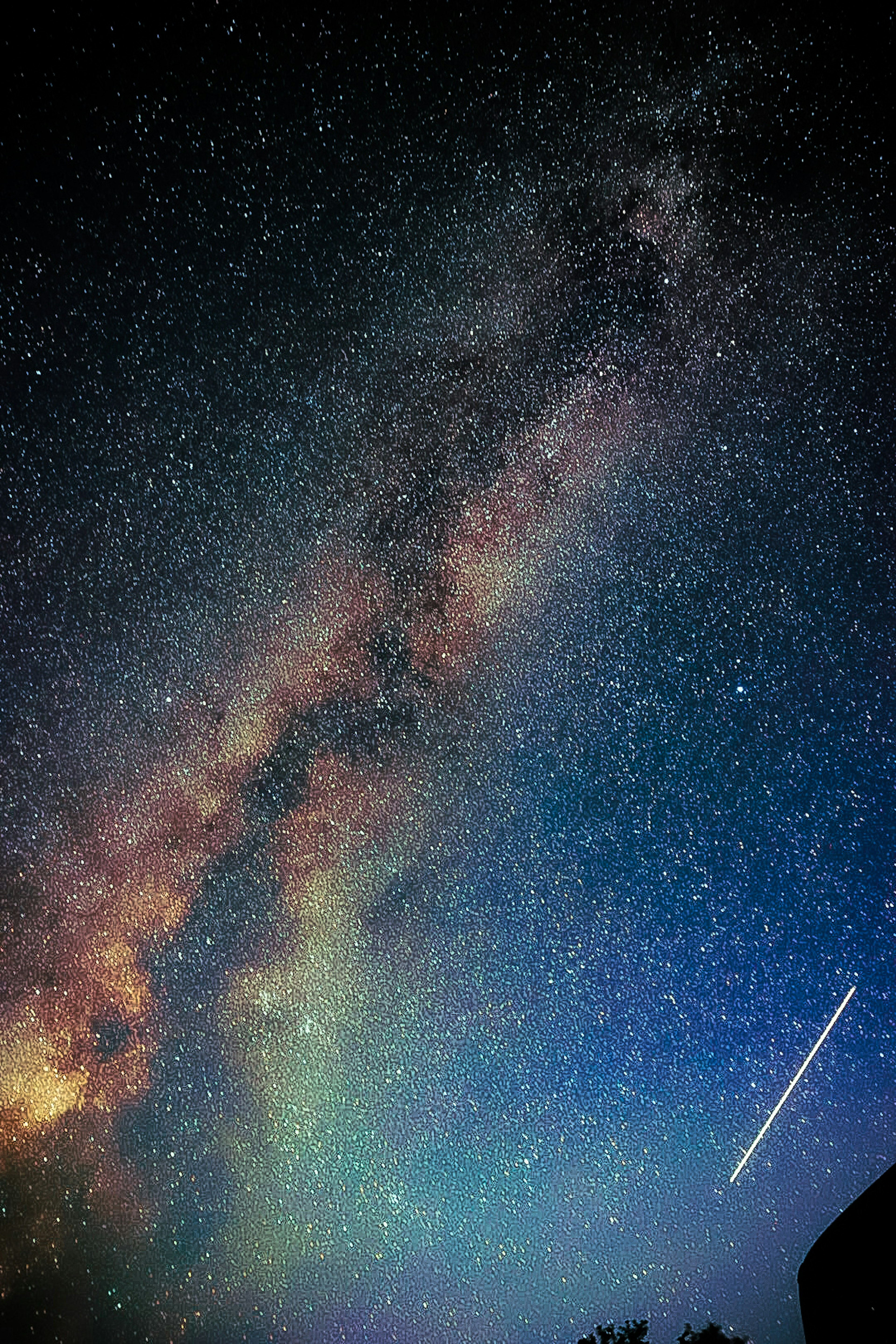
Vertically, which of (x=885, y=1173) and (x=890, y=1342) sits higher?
(x=885, y=1173)

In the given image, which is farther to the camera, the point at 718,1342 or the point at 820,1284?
the point at 718,1342

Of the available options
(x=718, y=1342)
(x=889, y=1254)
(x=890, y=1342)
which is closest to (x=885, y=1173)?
(x=889, y=1254)

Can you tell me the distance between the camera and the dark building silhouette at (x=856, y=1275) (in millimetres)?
5684

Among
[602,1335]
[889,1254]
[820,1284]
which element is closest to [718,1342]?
[602,1335]

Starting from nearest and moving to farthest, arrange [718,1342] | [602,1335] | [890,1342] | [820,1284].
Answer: [890,1342], [820,1284], [718,1342], [602,1335]

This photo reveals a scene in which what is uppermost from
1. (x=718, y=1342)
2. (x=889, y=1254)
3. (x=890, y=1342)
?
(x=889, y=1254)

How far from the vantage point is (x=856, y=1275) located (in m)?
5.96

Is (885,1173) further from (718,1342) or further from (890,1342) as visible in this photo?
(718,1342)

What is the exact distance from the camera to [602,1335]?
16.9 meters

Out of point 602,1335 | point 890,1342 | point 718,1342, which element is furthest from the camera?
point 602,1335

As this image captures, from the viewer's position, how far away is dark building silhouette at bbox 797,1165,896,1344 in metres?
5.68

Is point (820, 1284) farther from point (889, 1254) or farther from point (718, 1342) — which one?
point (718, 1342)

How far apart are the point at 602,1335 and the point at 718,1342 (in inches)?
167

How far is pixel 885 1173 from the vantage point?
19.0 ft
